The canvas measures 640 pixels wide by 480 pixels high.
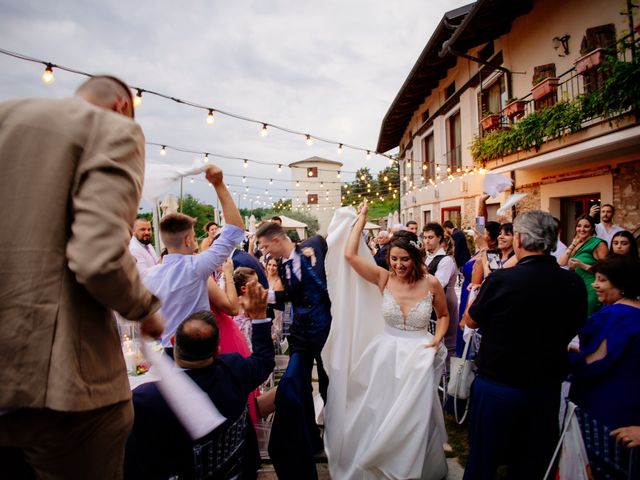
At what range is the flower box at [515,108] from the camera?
8.73 m

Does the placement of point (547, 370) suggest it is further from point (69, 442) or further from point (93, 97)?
point (93, 97)

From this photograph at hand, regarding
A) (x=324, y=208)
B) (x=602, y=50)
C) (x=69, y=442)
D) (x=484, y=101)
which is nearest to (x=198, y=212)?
(x=324, y=208)

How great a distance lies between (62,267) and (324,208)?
133 ft

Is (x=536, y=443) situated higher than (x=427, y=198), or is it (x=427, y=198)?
(x=427, y=198)

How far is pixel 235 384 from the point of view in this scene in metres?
1.79

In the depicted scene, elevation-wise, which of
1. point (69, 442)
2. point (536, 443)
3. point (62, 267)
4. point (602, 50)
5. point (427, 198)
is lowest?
point (536, 443)

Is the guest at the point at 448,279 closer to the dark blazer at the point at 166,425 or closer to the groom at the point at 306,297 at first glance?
the groom at the point at 306,297

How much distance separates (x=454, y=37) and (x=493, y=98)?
265 cm

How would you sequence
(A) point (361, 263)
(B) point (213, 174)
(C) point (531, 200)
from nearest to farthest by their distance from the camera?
(B) point (213, 174), (A) point (361, 263), (C) point (531, 200)

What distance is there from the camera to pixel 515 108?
8812 millimetres

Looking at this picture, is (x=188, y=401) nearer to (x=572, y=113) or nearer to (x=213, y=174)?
(x=213, y=174)

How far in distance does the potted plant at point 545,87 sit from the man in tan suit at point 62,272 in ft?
29.8

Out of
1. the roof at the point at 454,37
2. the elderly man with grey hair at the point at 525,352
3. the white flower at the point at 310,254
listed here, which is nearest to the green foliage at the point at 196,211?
the roof at the point at 454,37

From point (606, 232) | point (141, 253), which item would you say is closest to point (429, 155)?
point (606, 232)
